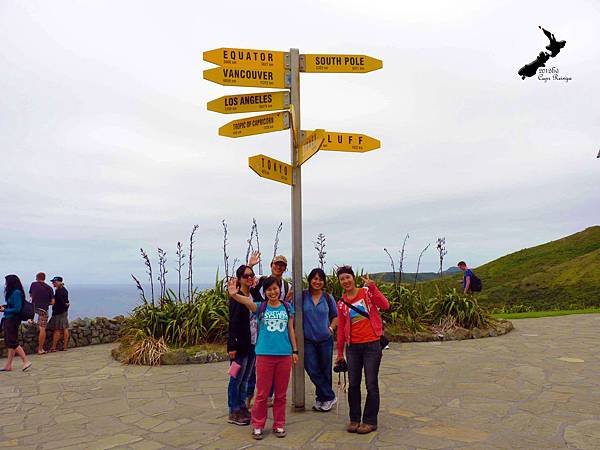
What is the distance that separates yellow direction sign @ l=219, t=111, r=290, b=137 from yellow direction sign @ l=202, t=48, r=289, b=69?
1.64 feet

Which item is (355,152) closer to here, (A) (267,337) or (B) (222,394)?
(A) (267,337)

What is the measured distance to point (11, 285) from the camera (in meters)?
7.59

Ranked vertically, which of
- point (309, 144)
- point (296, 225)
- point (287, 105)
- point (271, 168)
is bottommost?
point (296, 225)

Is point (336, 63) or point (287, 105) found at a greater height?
point (336, 63)

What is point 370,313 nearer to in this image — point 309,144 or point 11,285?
point 309,144

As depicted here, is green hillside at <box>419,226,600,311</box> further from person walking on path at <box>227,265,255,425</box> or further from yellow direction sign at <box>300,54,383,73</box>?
person walking on path at <box>227,265,255,425</box>

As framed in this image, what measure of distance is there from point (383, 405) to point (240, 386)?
151 centimetres

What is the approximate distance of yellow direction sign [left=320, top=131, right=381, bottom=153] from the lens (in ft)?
15.9

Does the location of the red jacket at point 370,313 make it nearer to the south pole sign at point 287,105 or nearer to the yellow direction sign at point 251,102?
the south pole sign at point 287,105

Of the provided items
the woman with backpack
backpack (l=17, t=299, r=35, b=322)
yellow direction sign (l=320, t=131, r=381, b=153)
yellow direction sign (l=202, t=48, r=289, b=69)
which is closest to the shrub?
yellow direction sign (l=320, t=131, r=381, b=153)

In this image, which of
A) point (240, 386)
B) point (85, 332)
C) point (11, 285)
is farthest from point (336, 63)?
point (85, 332)

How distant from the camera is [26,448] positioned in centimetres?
408

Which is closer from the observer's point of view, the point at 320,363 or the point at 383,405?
the point at 320,363

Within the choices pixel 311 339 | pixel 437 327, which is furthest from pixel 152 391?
pixel 437 327
